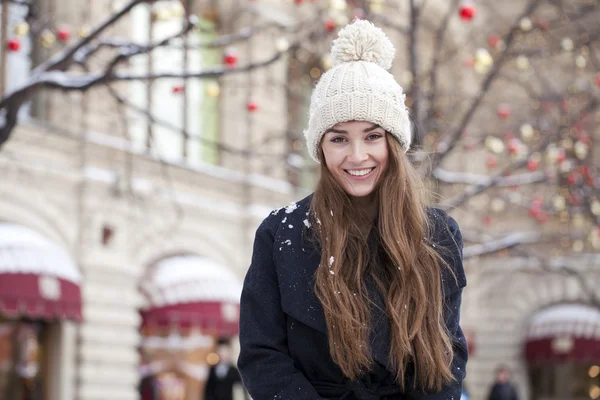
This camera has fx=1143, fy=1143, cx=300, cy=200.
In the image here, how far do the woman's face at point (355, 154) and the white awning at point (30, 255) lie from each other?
10.7 meters

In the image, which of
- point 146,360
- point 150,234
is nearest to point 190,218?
point 150,234

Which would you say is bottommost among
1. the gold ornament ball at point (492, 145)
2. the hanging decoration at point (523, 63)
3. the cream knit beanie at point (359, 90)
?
the cream knit beanie at point (359, 90)

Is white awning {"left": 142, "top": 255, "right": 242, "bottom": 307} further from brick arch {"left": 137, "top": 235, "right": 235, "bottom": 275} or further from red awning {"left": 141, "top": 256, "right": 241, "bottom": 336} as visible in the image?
brick arch {"left": 137, "top": 235, "right": 235, "bottom": 275}

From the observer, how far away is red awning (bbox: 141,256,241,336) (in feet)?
55.1

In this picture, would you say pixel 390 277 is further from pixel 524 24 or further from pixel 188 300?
pixel 188 300

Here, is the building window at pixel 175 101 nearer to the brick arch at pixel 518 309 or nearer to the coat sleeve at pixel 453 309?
the brick arch at pixel 518 309

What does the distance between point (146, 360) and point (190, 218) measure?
8.02 feet

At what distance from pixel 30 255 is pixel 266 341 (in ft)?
37.3

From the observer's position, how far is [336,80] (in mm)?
3336

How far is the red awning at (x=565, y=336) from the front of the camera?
24328 mm

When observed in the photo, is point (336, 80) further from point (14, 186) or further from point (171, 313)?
point (171, 313)

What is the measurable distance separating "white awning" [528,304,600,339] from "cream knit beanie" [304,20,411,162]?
21675mm

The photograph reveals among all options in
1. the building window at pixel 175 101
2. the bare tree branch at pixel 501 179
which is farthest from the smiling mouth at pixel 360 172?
the building window at pixel 175 101

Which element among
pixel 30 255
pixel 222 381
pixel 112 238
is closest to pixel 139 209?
pixel 112 238
